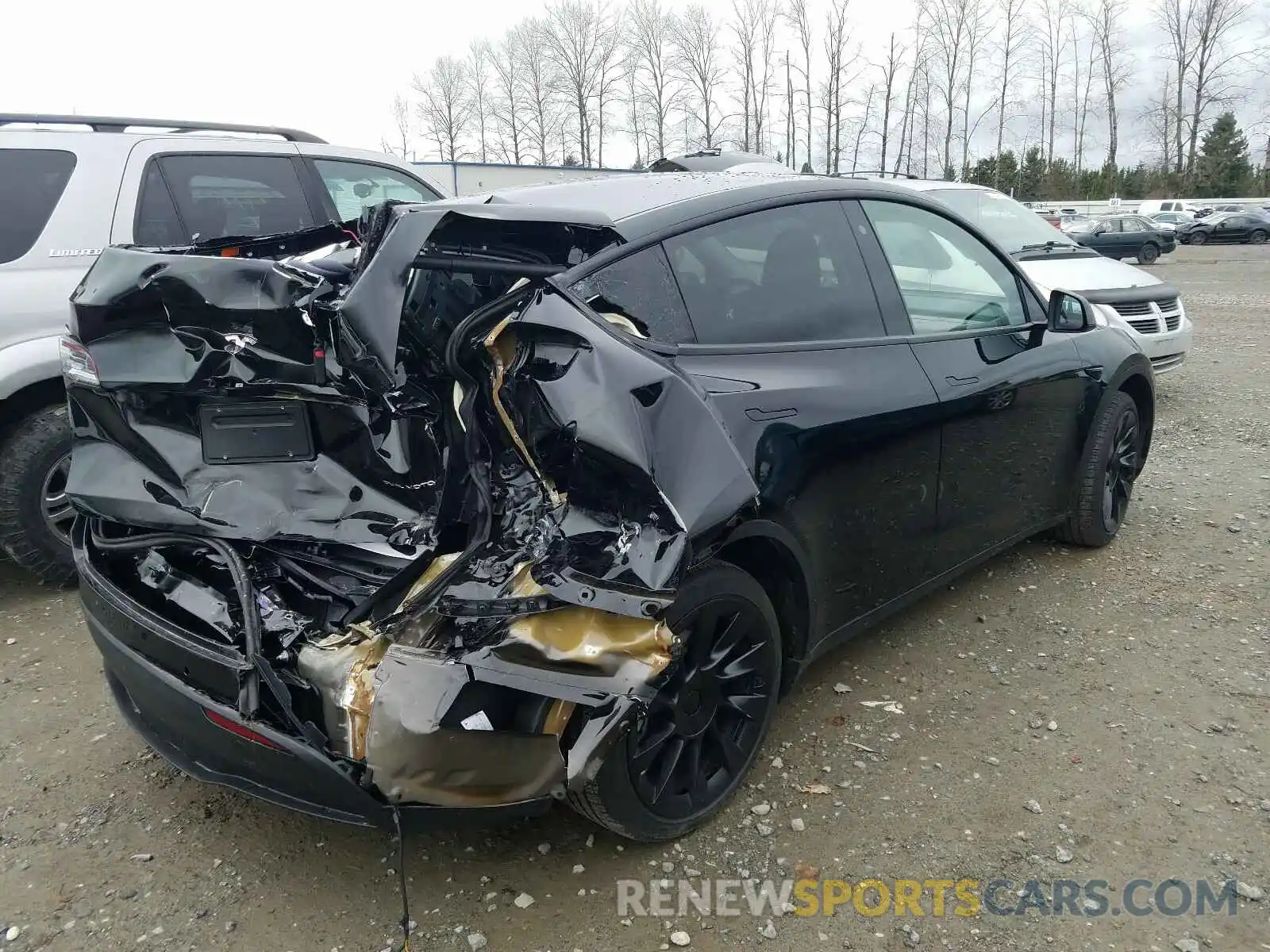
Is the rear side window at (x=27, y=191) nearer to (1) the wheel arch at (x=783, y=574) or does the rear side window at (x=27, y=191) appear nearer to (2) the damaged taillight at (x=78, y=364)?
(2) the damaged taillight at (x=78, y=364)

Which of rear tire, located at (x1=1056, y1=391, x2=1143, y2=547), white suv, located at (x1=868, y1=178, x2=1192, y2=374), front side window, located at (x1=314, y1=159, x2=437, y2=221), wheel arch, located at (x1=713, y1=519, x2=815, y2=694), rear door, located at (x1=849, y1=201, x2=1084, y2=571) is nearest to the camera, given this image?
wheel arch, located at (x1=713, y1=519, x2=815, y2=694)

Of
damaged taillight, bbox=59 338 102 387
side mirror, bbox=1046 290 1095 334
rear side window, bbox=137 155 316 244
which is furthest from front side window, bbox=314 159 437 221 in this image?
side mirror, bbox=1046 290 1095 334

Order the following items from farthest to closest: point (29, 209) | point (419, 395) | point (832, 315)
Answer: point (29, 209)
point (832, 315)
point (419, 395)

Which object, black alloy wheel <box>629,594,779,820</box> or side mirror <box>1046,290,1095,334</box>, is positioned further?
side mirror <box>1046,290,1095,334</box>

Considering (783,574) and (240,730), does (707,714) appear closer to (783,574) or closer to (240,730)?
(783,574)

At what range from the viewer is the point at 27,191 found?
4.25 meters

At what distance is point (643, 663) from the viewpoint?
2.07 meters

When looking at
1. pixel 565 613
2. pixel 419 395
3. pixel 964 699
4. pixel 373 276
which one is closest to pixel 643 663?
pixel 565 613

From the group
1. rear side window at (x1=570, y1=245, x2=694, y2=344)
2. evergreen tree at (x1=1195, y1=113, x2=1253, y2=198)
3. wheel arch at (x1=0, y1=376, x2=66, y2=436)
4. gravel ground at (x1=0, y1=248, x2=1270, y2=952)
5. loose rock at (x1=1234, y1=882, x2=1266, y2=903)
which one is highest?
evergreen tree at (x1=1195, y1=113, x2=1253, y2=198)

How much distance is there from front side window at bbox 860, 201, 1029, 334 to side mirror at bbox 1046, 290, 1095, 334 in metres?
0.13

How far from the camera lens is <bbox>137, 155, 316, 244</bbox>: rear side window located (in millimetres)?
4555

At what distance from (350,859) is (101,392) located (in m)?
1.53

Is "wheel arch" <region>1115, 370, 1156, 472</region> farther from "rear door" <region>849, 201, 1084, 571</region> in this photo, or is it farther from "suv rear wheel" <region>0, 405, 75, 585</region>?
"suv rear wheel" <region>0, 405, 75, 585</region>

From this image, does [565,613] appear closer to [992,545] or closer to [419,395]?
[419,395]
